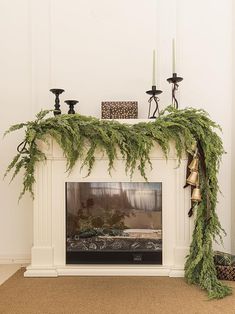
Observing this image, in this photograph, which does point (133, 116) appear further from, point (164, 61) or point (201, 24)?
point (201, 24)

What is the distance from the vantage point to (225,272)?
2459mm

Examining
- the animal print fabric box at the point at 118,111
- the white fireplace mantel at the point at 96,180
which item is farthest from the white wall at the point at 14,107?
the animal print fabric box at the point at 118,111

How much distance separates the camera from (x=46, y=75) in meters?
2.96

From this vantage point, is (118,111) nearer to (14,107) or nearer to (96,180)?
(96,180)

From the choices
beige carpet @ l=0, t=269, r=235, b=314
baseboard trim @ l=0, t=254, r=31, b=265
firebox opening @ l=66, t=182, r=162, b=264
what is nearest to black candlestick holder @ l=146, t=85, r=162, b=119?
firebox opening @ l=66, t=182, r=162, b=264

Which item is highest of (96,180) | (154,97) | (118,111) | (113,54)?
(113,54)

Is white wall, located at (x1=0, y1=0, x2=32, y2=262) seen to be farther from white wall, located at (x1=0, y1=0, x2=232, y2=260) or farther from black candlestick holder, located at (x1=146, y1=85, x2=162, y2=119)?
black candlestick holder, located at (x1=146, y1=85, x2=162, y2=119)

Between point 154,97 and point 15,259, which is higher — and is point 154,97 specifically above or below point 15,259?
above

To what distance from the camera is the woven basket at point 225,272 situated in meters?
2.45

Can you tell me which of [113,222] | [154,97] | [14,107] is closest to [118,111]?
[154,97]

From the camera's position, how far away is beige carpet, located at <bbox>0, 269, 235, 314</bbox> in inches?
76.8

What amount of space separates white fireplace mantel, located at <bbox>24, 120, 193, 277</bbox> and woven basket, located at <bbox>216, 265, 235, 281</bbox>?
0.93 ft

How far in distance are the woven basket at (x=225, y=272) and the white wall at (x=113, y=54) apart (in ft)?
1.68

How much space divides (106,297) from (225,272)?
3.14ft
